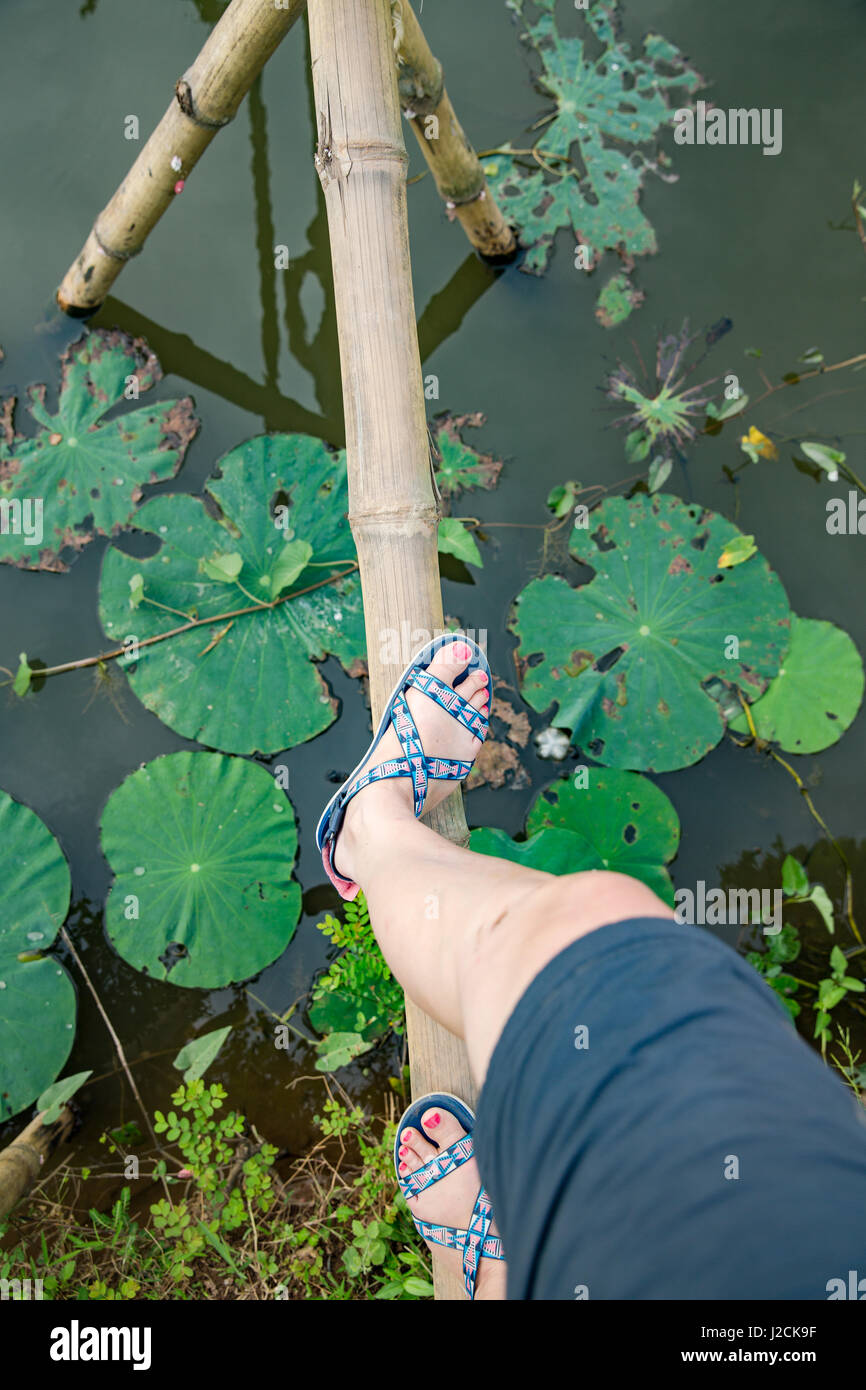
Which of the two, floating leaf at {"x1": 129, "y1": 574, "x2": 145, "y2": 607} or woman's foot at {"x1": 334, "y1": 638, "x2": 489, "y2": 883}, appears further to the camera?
floating leaf at {"x1": 129, "y1": 574, "x2": 145, "y2": 607}

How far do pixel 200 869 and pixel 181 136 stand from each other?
63.4 inches

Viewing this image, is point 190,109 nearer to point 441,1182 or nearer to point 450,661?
point 450,661

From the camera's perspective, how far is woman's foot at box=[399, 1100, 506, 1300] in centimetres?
120

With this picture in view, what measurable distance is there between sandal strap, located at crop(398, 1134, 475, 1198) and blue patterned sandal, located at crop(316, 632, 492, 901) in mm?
447

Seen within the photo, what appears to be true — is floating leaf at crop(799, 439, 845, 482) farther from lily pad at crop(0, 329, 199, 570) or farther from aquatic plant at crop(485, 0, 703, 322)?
lily pad at crop(0, 329, 199, 570)

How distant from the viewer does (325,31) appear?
116 centimetres

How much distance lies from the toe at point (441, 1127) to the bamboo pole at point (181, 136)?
1991 mm

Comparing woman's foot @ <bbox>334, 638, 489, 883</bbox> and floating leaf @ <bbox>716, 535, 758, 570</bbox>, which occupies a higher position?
floating leaf @ <bbox>716, 535, 758, 570</bbox>

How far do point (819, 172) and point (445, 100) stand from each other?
1123mm

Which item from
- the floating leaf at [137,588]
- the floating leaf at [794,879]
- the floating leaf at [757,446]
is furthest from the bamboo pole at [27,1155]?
the floating leaf at [757,446]

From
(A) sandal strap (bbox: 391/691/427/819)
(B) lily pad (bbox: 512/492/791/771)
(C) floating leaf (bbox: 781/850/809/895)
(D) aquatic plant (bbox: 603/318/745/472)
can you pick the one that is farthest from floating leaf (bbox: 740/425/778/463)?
(A) sandal strap (bbox: 391/691/427/819)

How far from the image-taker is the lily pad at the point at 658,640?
5.75 ft

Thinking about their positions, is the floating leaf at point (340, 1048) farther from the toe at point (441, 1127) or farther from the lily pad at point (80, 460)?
the lily pad at point (80, 460)

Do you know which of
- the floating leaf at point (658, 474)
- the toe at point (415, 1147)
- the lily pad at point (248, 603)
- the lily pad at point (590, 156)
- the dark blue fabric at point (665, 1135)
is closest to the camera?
the dark blue fabric at point (665, 1135)
